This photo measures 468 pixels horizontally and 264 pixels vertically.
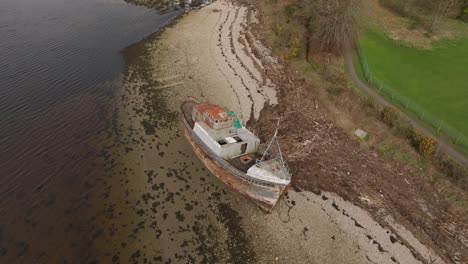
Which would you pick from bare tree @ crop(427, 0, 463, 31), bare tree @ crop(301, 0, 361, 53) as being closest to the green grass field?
bare tree @ crop(427, 0, 463, 31)

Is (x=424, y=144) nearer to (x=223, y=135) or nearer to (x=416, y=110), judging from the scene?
(x=416, y=110)

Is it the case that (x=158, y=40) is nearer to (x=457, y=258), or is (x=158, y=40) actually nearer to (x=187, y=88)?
(x=187, y=88)

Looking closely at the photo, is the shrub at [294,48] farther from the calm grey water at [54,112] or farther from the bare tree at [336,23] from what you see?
the calm grey water at [54,112]

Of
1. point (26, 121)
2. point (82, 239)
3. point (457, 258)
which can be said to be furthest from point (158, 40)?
point (457, 258)

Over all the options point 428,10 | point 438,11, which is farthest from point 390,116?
point 428,10

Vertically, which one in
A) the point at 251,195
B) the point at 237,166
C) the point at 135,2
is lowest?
the point at 251,195

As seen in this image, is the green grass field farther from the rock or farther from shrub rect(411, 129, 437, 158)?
the rock

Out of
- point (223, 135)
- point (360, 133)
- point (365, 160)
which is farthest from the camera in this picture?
point (360, 133)
